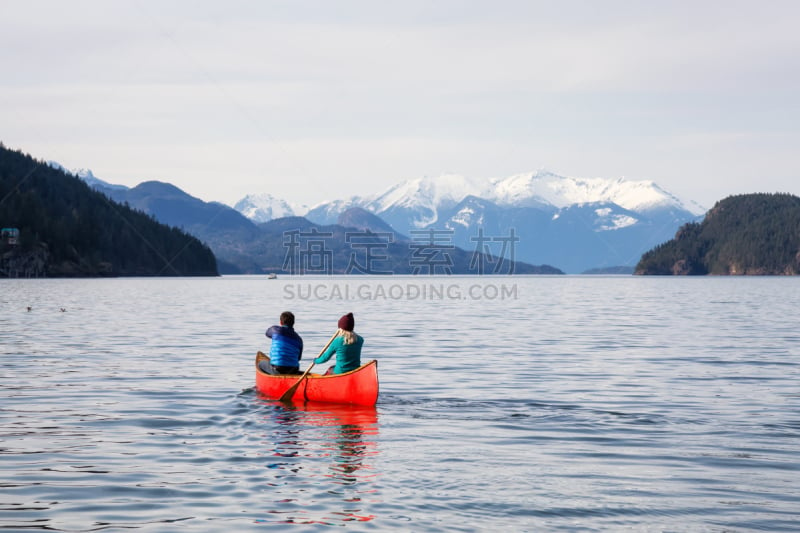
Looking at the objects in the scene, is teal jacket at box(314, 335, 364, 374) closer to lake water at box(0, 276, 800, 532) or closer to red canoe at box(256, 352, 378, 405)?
red canoe at box(256, 352, 378, 405)

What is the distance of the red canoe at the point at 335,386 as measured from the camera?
25.0 m

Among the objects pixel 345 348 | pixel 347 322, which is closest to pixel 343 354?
pixel 345 348

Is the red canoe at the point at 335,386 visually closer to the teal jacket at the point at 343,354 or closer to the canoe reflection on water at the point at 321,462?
the canoe reflection on water at the point at 321,462

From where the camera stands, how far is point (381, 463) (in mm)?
18359

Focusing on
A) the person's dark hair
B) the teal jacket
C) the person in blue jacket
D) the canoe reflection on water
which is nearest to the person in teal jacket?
the teal jacket

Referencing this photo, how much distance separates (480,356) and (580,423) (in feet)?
64.7

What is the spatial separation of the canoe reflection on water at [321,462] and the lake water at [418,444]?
0.07 m

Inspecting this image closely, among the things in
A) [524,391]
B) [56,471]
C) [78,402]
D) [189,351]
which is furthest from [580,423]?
[189,351]

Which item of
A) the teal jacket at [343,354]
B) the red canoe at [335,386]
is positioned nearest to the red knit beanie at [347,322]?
the teal jacket at [343,354]

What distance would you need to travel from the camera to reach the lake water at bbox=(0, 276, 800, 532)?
1450cm

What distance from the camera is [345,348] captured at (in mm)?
26234

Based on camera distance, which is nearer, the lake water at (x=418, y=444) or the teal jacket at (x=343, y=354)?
the lake water at (x=418, y=444)

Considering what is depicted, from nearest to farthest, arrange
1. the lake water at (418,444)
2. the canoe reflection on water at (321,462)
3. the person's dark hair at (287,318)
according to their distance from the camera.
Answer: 1. the lake water at (418,444)
2. the canoe reflection on water at (321,462)
3. the person's dark hair at (287,318)

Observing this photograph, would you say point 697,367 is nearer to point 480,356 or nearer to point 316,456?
point 480,356
